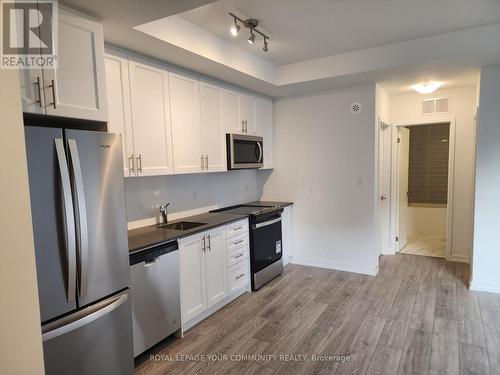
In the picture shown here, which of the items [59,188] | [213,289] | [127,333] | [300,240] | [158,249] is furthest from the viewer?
[300,240]

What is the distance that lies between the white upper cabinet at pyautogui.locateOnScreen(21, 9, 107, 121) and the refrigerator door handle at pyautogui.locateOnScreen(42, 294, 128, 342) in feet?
3.77

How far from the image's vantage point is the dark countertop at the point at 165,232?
241cm

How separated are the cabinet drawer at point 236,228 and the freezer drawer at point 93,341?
4.48ft

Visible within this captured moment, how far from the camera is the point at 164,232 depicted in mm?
2814

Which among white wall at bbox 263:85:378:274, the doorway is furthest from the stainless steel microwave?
the doorway

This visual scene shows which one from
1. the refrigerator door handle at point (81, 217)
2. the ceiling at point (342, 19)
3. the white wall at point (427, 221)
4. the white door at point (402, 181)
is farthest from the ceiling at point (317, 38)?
the white wall at point (427, 221)

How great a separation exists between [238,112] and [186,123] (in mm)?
970

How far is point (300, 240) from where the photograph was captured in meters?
4.68

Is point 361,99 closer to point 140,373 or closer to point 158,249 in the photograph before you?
point 158,249

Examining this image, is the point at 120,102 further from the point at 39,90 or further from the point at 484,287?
the point at 484,287

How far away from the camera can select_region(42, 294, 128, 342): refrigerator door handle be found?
5.51ft

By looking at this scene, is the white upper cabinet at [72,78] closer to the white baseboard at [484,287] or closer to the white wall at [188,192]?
the white wall at [188,192]

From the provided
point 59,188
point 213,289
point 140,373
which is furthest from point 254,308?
point 59,188

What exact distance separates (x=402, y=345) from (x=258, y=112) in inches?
124
